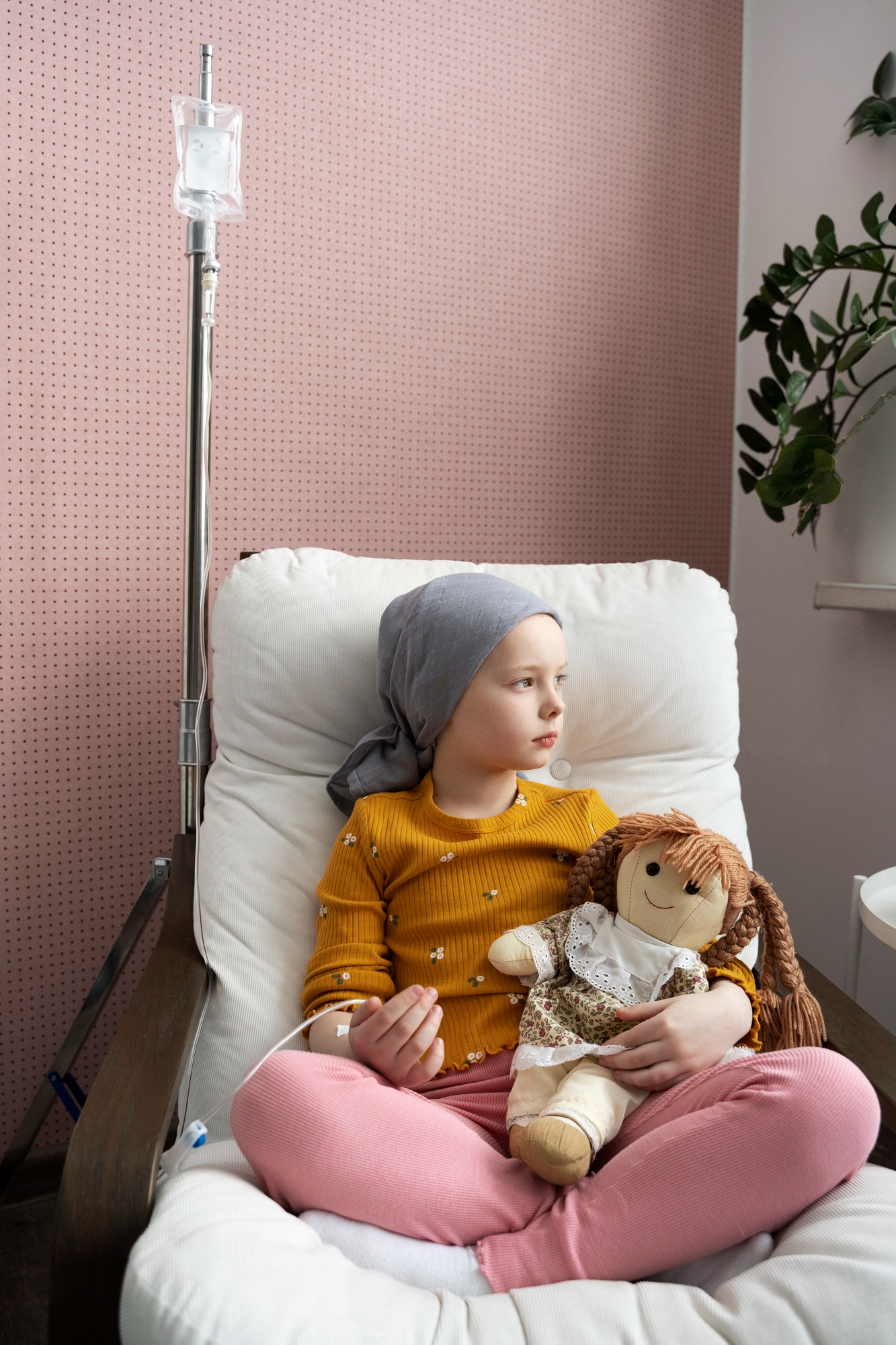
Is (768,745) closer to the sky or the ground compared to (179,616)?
closer to the ground

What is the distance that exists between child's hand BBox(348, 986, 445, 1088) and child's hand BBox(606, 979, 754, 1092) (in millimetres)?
171

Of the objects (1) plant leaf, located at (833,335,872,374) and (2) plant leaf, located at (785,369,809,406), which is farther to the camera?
(2) plant leaf, located at (785,369,809,406)

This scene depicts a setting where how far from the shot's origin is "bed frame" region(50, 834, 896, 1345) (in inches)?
29.1

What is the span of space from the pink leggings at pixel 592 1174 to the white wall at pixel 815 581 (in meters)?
1.00

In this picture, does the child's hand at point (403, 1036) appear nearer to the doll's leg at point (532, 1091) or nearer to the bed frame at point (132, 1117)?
the doll's leg at point (532, 1091)

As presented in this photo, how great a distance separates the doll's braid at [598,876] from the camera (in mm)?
1040

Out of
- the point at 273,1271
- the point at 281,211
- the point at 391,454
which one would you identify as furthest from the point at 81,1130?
the point at 281,211

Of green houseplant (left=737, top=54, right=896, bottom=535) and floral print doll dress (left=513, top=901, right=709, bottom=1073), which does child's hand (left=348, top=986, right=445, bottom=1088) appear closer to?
floral print doll dress (left=513, top=901, right=709, bottom=1073)

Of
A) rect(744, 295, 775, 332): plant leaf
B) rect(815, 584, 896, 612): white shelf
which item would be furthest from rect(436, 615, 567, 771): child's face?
rect(744, 295, 775, 332): plant leaf

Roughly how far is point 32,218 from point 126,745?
823 millimetres

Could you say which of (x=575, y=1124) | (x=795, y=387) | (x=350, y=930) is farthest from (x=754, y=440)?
(x=575, y=1124)

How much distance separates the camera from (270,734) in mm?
1239

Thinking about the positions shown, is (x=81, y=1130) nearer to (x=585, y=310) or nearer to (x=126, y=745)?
(x=126, y=745)

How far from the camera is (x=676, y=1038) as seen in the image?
896 millimetres
